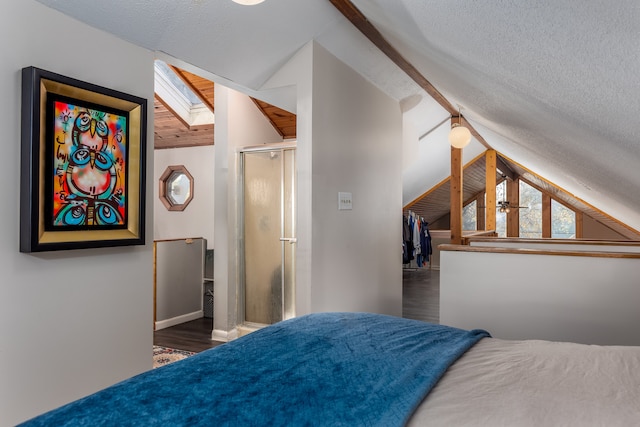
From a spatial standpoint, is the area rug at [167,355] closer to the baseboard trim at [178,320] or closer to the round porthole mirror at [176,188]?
the baseboard trim at [178,320]

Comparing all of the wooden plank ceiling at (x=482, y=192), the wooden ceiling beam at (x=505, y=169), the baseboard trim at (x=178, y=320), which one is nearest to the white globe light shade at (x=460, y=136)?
the baseboard trim at (x=178, y=320)

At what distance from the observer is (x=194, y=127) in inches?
205

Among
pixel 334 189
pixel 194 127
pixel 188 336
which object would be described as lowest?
pixel 188 336

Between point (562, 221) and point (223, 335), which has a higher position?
point (562, 221)

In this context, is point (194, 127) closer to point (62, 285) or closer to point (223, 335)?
point (223, 335)

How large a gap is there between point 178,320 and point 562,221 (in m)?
9.69

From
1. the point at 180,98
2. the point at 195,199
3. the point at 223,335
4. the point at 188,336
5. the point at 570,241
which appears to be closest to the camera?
the point at 223,335

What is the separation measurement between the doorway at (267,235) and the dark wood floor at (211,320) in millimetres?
480

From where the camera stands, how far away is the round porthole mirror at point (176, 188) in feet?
18.9

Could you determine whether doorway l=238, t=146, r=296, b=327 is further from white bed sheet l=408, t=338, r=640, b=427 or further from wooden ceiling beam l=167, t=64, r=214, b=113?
white bed sheet l=408, t=338, r=640, b=427

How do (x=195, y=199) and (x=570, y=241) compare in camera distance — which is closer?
(x=570, y=241)

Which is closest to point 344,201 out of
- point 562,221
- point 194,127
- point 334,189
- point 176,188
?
point 334,189

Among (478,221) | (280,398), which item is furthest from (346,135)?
(478,221)

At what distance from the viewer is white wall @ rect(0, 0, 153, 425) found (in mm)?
1721
